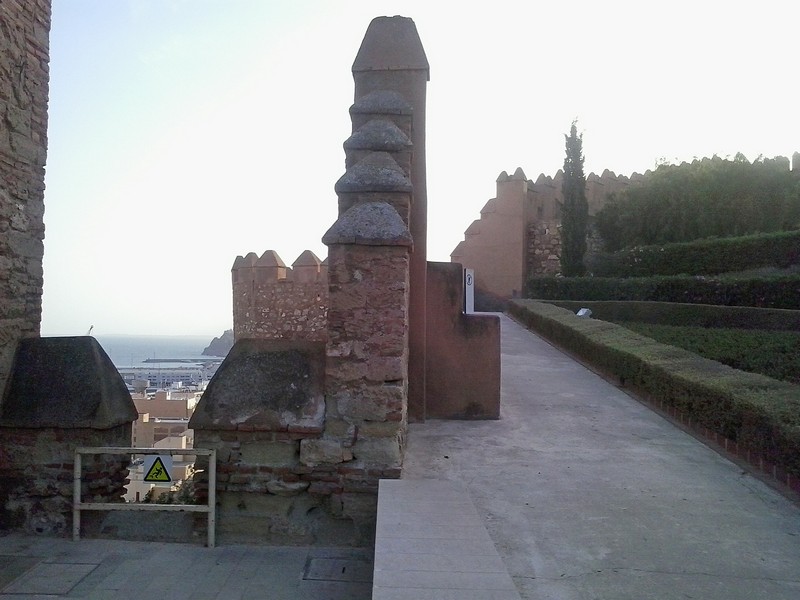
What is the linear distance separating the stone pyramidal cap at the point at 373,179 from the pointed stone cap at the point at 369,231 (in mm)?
543

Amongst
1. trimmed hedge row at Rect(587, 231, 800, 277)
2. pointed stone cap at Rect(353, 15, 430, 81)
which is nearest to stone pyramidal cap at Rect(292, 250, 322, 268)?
trimmed hedge row at Rect(587, 231, 800, 277)

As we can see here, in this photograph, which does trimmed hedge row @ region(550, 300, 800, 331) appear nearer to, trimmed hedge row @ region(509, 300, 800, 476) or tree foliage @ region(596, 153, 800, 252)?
trimmed hedge row @ region(509, 300, 800, 476)

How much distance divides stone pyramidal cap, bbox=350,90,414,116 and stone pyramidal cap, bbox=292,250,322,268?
11350 millimetres

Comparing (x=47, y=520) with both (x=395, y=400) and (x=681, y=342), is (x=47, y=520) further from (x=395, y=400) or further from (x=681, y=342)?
(x=681, y=342)

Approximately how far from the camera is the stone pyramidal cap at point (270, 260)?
678 inches

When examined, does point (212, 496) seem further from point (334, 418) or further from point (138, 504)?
point (334, 418)

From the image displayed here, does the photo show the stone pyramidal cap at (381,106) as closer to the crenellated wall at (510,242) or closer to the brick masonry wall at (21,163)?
the brick masonry wall at (21,163)

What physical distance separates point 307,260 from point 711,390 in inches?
489

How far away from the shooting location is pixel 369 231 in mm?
4625

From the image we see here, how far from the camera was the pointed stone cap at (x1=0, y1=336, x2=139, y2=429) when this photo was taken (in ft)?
15.5

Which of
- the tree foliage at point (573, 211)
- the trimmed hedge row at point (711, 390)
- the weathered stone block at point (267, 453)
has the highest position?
the tree foliage at point (573, 211)

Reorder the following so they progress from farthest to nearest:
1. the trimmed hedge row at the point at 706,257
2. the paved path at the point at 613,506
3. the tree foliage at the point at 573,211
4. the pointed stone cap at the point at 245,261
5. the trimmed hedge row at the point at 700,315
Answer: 1. the tree foliage at the point at 573,211
2. the pointed stone cap at the point at 245,261
3. the trimmed hedge row at the point at 706,257
4. the trimmed hedge row at the point at 700,315
5. the paved path at the point at 613,506

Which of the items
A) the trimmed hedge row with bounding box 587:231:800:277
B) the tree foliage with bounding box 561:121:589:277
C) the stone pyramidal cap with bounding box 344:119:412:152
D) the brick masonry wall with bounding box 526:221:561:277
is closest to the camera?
the stone pyramidal cap with bounding box 344:119:412:152

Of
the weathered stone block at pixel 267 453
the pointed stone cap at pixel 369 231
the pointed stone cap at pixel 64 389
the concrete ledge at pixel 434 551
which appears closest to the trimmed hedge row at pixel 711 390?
the concrete ledge at pixel 434 551
